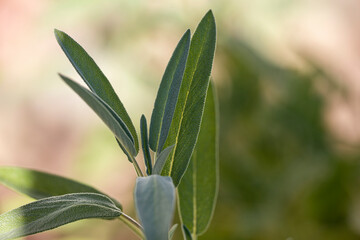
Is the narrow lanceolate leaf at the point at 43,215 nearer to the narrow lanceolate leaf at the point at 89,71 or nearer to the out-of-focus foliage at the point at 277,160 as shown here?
the narrow lanceolate leaf at the point at 89,71

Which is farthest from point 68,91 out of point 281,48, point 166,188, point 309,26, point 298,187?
point 166,188

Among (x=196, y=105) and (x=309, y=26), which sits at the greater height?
(x=309, y=26)

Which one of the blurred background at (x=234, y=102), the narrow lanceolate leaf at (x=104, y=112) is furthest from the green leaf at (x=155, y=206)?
the blurred background at (x=234, y=102)

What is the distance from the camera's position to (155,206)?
7.1 inches

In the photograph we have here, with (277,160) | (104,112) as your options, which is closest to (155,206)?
(104,112)

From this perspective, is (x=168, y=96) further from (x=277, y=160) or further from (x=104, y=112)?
(x=277, y=160)

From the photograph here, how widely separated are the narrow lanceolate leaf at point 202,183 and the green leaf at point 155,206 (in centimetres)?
13

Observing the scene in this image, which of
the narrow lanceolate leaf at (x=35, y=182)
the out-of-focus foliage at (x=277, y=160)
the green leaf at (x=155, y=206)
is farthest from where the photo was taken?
the out-of-focus foliage at (x=277, y=160)

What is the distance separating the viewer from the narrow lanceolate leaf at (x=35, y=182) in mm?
293

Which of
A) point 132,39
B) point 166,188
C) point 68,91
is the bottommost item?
point 166,188

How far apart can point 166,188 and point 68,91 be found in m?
1.52

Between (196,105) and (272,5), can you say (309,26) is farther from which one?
(196,105)

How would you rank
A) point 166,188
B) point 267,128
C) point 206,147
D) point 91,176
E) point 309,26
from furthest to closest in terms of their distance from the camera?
point 309,26 < point 91,176 < point 267,128 < point 206,147 < point 166,188

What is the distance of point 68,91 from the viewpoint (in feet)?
5.47
